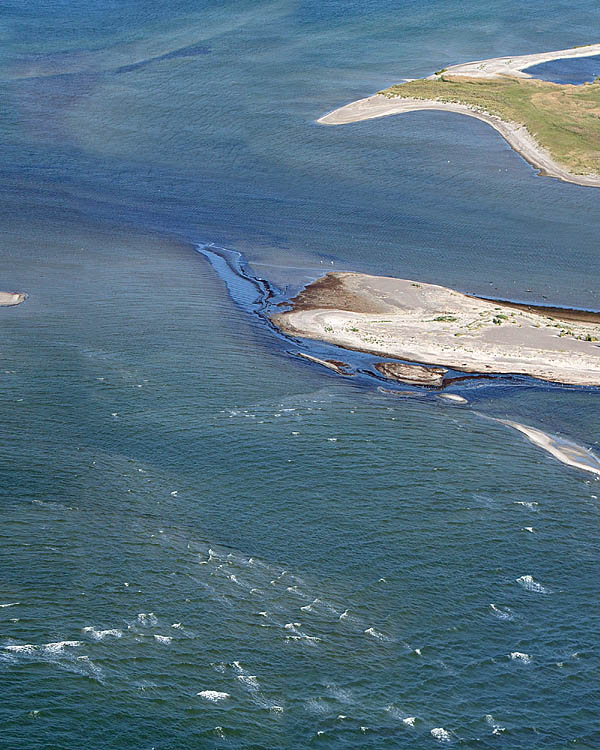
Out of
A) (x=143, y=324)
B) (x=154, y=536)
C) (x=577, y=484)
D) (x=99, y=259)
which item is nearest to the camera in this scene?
(x=154, y=536)

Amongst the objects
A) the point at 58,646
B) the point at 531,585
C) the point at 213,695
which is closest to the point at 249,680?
the point at 213,695

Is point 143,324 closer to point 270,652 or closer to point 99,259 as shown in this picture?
point 99,259

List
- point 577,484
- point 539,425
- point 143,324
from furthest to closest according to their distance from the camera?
point 143,324, point 539,425, point 577,484

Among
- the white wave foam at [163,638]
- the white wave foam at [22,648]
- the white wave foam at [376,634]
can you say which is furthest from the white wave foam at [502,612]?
the white wave foam at [22,648]

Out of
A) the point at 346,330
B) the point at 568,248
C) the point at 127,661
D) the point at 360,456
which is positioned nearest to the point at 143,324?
the point at 346,330

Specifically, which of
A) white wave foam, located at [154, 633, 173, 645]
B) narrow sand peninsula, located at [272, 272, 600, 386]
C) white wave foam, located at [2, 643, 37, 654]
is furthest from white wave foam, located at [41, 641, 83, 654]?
narrow sand peninsula, located at [272, 272, 600, 386]

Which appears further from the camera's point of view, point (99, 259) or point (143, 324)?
point (99, 259)

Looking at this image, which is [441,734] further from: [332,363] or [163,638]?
[332,363]
